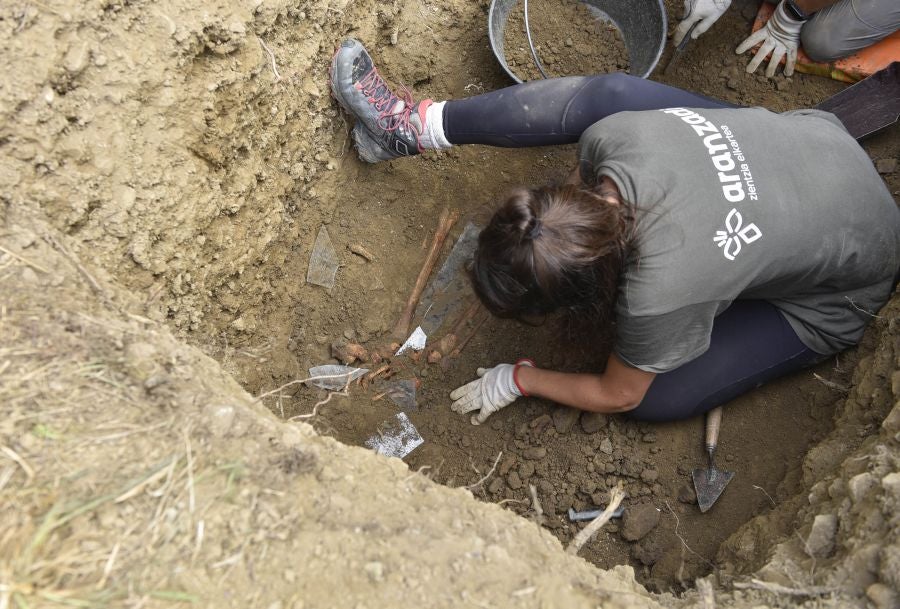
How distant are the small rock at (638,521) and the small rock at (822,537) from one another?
0.69 metres

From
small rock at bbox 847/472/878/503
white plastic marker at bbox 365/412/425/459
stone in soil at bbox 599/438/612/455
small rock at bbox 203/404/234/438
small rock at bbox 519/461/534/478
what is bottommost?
white plastic marker at bbox 365/412/425/459

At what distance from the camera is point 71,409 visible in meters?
1.32

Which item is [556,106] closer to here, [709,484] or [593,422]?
[593,422]

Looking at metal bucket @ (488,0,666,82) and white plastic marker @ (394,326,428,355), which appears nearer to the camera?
white plastic marker @ (394,326,428,355)

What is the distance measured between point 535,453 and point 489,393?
30cm

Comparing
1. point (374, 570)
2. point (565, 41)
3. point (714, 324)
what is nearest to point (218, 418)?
point (374, 570)

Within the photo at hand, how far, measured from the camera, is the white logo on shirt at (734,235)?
1710 millimetres

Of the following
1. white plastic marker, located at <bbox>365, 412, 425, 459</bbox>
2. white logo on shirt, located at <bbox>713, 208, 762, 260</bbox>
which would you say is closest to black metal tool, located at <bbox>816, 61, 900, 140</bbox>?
white logo on shirt, located at <bbox>713, 208, 762, 260</bbox>

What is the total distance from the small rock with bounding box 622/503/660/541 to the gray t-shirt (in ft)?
2.18

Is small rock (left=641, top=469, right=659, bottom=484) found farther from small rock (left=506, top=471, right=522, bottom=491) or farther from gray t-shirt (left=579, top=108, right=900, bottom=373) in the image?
gray t-shirt (left=579, top=108, right=900, bottom=373)

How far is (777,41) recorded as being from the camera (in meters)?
2.98

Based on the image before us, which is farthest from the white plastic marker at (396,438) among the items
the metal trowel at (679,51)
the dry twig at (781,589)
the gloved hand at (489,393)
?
the metal trowel at (679,51)

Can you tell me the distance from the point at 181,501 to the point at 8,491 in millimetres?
313

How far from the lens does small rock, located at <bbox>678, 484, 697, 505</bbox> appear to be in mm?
2289
